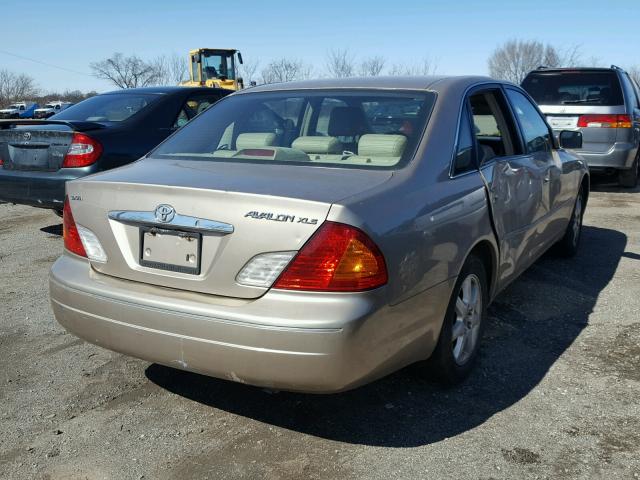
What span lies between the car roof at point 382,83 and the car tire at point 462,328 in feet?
3.18

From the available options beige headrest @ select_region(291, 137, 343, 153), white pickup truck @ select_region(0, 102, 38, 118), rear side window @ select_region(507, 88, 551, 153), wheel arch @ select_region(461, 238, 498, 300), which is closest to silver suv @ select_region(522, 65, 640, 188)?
rear side window @ select_region(507, 88, 551, 153)

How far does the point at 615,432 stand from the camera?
290 cm

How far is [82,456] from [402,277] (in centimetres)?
153

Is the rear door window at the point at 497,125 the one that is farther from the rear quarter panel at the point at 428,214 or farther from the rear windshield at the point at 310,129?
the rear windshield at the point at 310,129

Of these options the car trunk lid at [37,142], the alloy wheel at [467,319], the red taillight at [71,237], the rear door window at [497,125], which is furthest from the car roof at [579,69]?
the red taillight at [71,237]

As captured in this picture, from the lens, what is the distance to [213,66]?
24000mm

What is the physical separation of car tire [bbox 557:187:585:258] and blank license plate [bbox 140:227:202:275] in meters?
4.02

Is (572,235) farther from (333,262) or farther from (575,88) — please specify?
(575,88)

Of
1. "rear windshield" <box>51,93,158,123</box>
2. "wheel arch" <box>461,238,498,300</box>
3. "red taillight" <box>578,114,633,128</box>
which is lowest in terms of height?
"wheel arch" <box>461,238,498,300</box>

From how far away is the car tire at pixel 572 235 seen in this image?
227 inches

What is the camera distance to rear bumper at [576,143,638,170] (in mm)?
9383

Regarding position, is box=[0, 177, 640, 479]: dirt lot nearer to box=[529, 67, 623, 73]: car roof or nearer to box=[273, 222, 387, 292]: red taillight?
box=[273, 222, 387, 292]: red taillight

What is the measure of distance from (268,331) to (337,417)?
821 mm

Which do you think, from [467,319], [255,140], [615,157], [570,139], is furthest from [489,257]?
[615,157]
